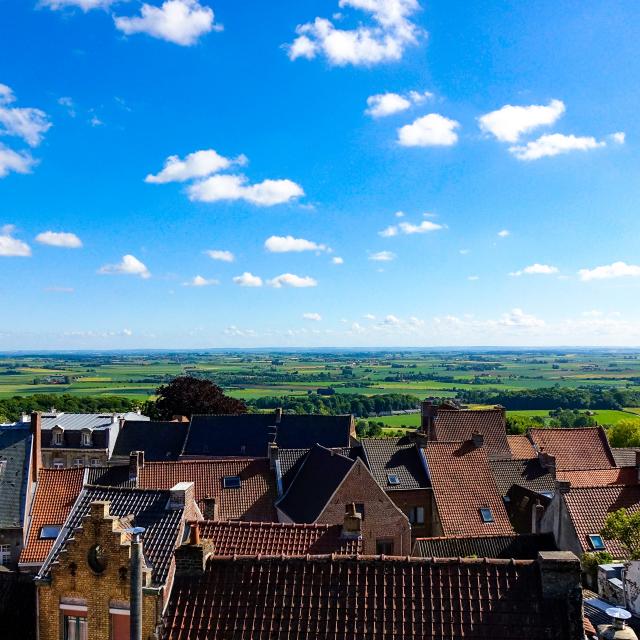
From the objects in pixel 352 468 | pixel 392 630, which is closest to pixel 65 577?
pixel 392 630

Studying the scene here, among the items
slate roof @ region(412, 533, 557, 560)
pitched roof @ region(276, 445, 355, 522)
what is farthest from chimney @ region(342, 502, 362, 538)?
pitched roof @ region(276, 445, 355, 522)

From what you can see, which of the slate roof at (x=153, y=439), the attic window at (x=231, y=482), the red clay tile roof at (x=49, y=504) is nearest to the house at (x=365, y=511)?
the attic window at (x=231, y=482)

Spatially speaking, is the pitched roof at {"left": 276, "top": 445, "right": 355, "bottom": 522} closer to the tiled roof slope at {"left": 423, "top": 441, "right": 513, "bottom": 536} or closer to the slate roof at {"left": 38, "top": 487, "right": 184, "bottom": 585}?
the tiled roof slope at {"left": 423, "top": 441, "right": 513, "bottom": 536}

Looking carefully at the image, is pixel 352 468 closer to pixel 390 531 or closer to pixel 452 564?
pixel 390 531

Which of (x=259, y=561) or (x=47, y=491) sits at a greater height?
(x=259, y=561)

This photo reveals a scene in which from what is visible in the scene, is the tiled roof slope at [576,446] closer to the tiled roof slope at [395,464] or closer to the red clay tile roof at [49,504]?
the tiled roof slope at [395,464]

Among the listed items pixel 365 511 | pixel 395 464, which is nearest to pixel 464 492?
pixel 395 464

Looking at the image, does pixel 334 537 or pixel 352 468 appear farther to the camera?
pixel 352 468
